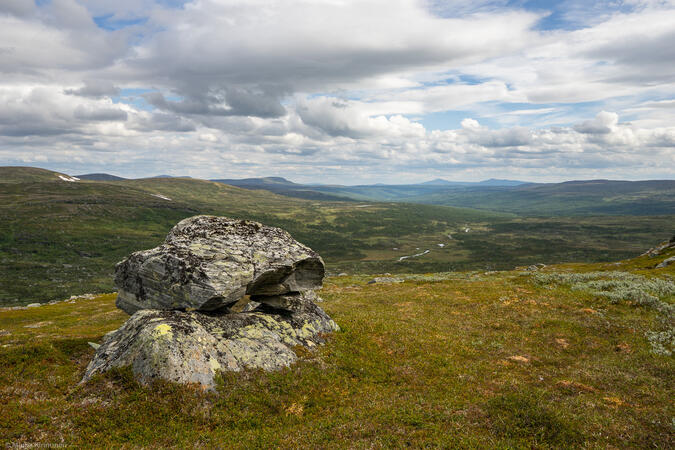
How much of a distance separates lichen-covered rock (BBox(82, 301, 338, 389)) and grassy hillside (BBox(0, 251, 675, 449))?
707 mm

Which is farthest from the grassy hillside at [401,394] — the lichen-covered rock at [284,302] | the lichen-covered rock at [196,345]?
the lichen-covered rock at [284,302]

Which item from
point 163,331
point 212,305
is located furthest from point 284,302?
point 163,331

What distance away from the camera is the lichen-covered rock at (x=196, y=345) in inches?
601

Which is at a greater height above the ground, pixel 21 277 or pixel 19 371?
pixel 19 371

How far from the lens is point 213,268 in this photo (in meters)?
20.0

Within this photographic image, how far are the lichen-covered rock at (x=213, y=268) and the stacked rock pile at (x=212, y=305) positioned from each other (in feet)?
0.20

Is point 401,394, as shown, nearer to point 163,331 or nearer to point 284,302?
point 284,302

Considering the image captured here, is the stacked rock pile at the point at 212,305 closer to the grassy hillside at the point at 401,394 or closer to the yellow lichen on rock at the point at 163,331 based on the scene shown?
the yellow lichen on rock at the point at 163,331

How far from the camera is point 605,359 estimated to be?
20.7 m

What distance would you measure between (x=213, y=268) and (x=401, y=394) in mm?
12838

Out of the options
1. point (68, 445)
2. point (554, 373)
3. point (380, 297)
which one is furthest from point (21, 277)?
point (554, 373)

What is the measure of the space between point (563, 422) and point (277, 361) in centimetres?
1356

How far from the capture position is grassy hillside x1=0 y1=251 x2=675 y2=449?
12562 mm

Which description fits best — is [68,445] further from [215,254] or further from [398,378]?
[398,378]
